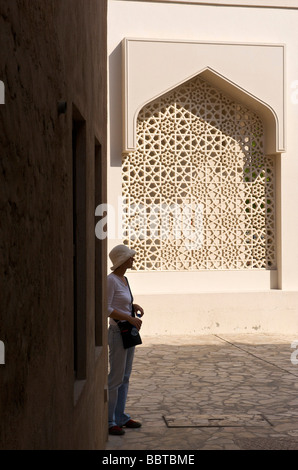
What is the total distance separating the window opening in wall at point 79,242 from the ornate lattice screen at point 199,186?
707 cm

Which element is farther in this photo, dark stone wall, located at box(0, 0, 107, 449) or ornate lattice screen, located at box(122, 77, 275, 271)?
ornate lattice screen, located at box(122, 77, 275, 271)

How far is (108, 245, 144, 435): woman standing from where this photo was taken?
4820mm

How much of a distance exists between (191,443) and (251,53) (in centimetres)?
736

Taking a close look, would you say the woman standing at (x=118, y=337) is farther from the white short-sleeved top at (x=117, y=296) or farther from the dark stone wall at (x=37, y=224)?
the dark stone wall at (x=37, y=224)

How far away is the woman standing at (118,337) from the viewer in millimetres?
4820

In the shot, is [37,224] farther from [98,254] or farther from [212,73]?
[212,73]

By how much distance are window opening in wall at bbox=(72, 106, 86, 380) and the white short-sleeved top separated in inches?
62.4

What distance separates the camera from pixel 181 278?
1044cm

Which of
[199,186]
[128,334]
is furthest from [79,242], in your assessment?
[199,186]

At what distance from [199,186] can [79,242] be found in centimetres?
758

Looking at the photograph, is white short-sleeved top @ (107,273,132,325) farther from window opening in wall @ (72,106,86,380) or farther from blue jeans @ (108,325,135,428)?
window opening in wall @ (72,106,86,380)

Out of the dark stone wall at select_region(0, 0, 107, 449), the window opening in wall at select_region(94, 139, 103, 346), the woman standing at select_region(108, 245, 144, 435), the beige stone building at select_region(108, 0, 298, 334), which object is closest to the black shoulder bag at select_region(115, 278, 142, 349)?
the woman standing at select_region(108, 245, 144, 435)

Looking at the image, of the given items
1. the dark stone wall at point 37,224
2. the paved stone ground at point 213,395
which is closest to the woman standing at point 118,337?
the paved stone ground at point 213,395
